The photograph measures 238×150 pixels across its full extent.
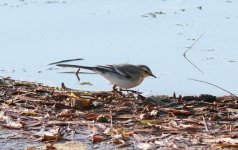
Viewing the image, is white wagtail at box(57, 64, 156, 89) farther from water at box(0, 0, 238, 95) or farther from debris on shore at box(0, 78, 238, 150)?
water at box(0, 0, 238, 95)

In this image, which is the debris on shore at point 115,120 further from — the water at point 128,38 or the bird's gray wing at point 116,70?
the water at point 128,38

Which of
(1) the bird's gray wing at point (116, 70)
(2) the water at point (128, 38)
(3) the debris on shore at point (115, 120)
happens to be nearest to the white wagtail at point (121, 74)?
(1) the bird's gray wing at point (116, 70)

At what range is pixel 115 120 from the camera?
7652mm

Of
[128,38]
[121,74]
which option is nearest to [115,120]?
[121,74]

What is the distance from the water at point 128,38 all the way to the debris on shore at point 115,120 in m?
2.14

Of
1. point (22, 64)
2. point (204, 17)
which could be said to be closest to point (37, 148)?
point (22, 64)

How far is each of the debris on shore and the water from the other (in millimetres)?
2142

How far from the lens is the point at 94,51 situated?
12680 millimetres

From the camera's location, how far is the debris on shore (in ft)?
22.5

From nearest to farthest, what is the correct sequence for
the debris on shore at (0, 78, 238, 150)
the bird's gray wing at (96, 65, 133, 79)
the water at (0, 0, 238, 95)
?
the debris on shore at (0, 78, 238, 150)
the bird's gray wing at (96, 65, 133, 79)
the water at (0, 0, 238, 95)

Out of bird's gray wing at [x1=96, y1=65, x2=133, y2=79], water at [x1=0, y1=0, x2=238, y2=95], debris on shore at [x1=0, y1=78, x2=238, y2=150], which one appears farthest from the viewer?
water at [x1=0, y1=0, x2=238, y2=95]

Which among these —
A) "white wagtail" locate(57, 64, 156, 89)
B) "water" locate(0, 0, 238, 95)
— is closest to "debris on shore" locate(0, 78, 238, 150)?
"white wagtail" locate(57, 64, 156, 89)

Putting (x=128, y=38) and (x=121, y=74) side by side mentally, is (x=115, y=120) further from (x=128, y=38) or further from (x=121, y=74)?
(x=128, y=38)

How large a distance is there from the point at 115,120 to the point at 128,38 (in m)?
6.10
